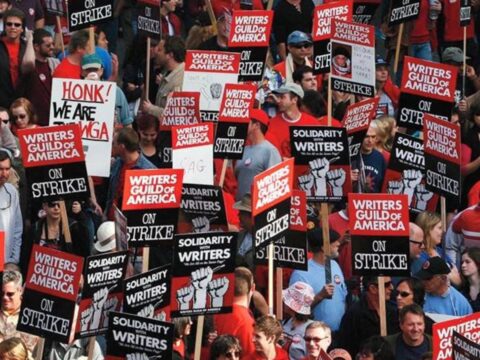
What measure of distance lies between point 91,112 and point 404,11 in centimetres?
580

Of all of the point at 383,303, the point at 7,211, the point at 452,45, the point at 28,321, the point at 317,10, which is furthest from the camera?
the point at 452,45

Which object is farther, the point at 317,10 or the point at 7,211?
the point at 317,10

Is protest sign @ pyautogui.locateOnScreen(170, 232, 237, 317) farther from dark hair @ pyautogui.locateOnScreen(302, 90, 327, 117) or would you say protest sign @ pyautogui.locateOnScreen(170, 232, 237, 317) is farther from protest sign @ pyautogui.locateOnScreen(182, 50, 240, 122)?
dark hair @ pyautogui.locateOnScreen(302, 90, 327, 117)

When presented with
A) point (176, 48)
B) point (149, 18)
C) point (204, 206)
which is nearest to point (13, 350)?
point (204, 206)

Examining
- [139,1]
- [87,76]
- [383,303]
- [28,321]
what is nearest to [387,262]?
[383,303]

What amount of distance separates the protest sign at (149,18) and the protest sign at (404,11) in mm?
2699

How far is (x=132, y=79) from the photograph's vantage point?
22.6 meters

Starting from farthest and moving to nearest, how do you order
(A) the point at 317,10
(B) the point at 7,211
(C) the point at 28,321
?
(A) the point at 317,10, (B) the point at 7,211, (C) the point at 28,321

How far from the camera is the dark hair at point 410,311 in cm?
1597

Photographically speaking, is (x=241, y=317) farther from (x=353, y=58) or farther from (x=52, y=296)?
(x=353, y=58)

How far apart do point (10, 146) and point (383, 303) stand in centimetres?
420

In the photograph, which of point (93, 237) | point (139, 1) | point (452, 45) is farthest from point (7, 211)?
point (452, 45)

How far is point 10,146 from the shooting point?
19.0 metres

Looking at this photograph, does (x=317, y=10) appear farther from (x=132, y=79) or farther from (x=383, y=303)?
(x=383, y=303)
